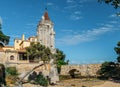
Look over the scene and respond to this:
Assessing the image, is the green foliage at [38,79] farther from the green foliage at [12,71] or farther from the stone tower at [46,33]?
the stone tower at [46,33]

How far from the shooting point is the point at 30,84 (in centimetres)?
6169

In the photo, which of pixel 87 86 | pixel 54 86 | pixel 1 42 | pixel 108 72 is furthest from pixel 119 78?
pixel 1 42

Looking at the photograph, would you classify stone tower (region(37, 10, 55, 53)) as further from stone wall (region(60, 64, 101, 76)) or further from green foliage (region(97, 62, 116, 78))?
green foliage (region(97, 62, 116, 78))

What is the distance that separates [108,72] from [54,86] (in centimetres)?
2275

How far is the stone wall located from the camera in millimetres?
87562

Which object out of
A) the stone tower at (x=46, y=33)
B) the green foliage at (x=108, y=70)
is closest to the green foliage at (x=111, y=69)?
the green foliage at (x=108, y=70)

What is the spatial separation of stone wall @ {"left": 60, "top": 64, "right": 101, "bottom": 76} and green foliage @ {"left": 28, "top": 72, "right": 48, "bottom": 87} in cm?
2085

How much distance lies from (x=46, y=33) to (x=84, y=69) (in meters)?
18.4

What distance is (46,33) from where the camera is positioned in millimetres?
84000

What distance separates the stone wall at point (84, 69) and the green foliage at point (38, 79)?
20.9m

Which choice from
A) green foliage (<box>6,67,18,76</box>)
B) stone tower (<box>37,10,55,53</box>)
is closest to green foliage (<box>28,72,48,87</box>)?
green foliage (<box>6,67,18,76</box>)

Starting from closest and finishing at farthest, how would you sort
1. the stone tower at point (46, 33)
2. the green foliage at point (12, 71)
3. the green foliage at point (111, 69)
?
1. the green foliage at point (12, 71)
2. the green foliage at point (111, 69)
3. the stone tower at point (46, 33)

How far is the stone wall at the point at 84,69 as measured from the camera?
3447 inches

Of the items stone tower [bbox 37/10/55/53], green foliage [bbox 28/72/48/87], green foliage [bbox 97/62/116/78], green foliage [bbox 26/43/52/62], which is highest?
stone tower [bbox 37/10/55/53]
